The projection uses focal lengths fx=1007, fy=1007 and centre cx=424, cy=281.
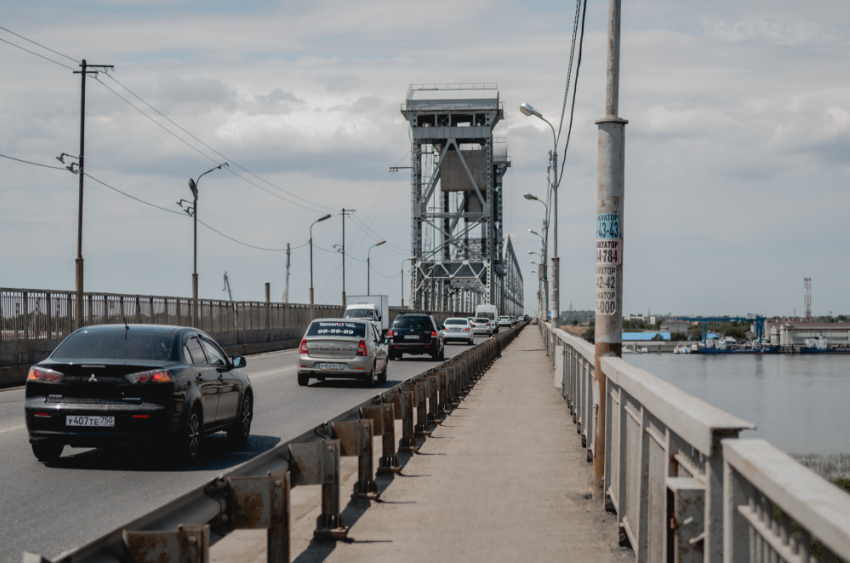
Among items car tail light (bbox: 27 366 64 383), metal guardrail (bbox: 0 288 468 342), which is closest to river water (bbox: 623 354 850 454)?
metal guardrail (bbox: 0 288 468 342)

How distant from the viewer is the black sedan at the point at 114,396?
33.2ft

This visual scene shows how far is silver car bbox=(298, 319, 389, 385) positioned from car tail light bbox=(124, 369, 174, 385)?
12128 mm

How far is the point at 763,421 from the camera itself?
73.6 metres

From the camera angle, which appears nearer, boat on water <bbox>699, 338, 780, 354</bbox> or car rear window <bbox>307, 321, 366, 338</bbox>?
car rear window <bbox>307, 321, 366, 338</bbox>

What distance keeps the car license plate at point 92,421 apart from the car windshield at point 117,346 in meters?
0.66

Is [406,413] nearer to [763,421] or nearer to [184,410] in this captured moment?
[184,410]

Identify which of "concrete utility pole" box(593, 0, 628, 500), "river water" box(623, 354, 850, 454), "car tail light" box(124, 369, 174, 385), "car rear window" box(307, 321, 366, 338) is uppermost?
"concrete utility pole" box(593, 0, 628, 500)

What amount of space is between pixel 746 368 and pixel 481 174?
50.6m

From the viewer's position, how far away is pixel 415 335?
116 ft

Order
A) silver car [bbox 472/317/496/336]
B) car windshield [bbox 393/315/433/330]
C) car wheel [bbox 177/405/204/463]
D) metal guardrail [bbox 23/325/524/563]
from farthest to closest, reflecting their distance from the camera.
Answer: silver car [bbox 472/317/496/336]
car windshield [bbox 393/315/433/330]
car wheel [bbox 177/405/204/463]
metal guardrail [bbox 23/325/524/563]

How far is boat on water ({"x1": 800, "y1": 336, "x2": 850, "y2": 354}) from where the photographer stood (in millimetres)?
178000

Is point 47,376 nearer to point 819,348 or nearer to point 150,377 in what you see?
point 150,377

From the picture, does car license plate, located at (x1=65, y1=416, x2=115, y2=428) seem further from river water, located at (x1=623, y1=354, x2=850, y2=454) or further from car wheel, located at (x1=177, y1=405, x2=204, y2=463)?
river water, located at (x1=623, y1=354, x2=850, y2=454)

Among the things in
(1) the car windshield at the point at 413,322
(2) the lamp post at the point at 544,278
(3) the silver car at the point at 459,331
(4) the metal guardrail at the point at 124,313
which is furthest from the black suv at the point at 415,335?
(2) the lamp post at the point at 544,278
